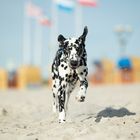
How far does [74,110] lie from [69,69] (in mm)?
3691

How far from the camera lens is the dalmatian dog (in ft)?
29.8

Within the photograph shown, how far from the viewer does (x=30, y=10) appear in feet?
155

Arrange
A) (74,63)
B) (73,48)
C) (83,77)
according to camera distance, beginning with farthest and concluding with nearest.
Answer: (83,77)
(73,48)
(74,63)

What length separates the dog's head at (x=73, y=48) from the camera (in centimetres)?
898

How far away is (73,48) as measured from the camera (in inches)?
358

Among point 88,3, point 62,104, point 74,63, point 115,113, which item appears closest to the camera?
point 74,63

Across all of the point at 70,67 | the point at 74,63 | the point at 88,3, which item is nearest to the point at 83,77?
the point at 70,67

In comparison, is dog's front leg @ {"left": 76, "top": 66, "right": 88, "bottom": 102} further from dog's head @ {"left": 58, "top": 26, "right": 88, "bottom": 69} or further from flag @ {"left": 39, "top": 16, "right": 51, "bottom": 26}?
flag @ {"left": 39, "top": 16, "right": 51, "bottom": 26}

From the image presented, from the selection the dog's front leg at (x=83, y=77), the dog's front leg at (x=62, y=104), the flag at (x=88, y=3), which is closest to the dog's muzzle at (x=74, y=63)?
the dog's front leg at (x=83, y=77)

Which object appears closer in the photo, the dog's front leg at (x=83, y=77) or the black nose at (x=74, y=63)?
the black nose at (x=74, y=63)

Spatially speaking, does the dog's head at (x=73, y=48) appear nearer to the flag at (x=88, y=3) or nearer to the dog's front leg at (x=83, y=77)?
the dog's front leg at (x=83, y=77)

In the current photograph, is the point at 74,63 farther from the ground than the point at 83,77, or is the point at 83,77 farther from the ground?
the point at 74,63

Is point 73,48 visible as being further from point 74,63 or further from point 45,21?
point 45,21

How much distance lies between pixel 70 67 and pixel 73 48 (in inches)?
17.0
